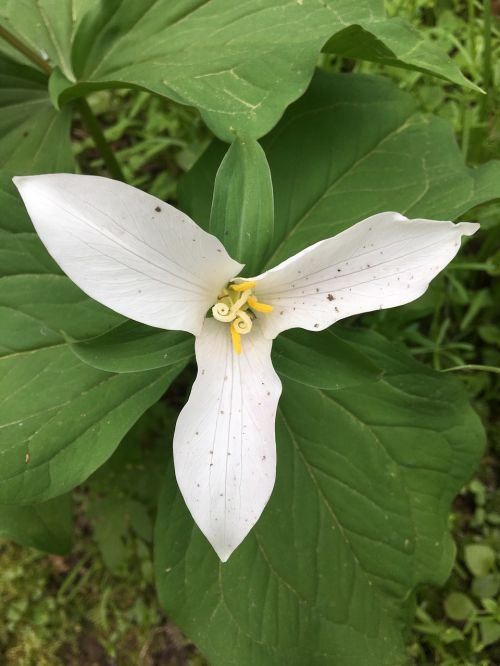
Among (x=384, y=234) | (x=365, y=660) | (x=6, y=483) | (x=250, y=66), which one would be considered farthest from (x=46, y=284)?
(x=365, y=660)

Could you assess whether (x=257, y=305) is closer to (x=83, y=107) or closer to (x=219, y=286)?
(x=219, y=286)

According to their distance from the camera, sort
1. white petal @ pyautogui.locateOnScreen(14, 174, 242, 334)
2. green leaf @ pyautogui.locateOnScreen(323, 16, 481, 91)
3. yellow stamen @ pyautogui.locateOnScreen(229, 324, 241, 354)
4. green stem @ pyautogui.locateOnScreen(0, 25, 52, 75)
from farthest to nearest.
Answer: green stem @ pyautogui.locateOnScreen(0, 25, 52, 75) → green leaf @ pyautogui.locateOnScreen(323, 16, 481, 91) → yellow stamen @ pyautogui.locateOnScreen(229, 324, 241, 354) → white petal @ pyautogui.locateOnScreen(14, 174, 242, 334)

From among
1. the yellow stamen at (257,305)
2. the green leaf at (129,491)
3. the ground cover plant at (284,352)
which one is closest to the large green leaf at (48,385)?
the ground cover plant at (284,352)

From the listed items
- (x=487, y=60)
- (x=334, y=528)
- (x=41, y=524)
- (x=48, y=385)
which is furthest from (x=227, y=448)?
(x=487, y=60)

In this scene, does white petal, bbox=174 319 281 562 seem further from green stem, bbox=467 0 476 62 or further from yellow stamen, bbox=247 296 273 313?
green stem, bbox=467 0 476 62

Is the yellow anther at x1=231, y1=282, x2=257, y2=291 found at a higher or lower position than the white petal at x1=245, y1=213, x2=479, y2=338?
higher

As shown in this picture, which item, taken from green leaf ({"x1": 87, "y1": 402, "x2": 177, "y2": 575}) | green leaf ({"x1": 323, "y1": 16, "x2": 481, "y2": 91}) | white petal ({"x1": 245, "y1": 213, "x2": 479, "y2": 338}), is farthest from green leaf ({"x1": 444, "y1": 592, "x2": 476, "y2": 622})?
green leaf ({"x1": 323, "y1": 16, "x2": 481, "y2": 91})

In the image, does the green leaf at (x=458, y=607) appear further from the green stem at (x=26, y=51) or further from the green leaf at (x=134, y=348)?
the green stem at (x=26, y=51)
